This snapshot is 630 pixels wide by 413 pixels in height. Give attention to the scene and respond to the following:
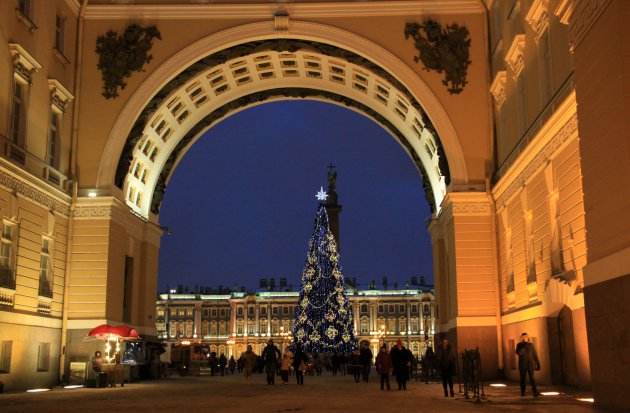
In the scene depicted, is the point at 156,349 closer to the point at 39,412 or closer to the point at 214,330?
the point at 39,412

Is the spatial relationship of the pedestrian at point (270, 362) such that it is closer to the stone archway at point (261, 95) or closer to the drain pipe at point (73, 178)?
the drain pipe at point (73, 178)

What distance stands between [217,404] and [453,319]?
1606 centimetres

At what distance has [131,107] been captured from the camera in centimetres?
3334

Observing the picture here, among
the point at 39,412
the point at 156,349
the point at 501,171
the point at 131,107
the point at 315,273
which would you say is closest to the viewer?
the point at 39,412

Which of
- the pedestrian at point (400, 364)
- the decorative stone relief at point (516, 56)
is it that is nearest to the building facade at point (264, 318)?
the decorative stone relief at point (516, 56)

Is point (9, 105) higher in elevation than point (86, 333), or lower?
higher

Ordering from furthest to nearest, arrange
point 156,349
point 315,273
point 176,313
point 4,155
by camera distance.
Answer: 1. point 176,313
2. point 315,273
3. point 156,349
4. point 4,155

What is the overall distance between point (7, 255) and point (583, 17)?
20.2 meters

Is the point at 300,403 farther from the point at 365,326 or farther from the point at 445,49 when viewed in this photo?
the point at 365,326

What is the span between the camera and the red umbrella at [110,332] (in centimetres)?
2878

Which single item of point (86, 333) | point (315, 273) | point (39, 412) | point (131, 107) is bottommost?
point (39, 412)

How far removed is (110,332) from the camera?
28875 millimetres

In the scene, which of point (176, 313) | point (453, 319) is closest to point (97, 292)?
point (453, 319)

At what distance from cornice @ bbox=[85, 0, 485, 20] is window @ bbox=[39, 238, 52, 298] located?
1053cm
